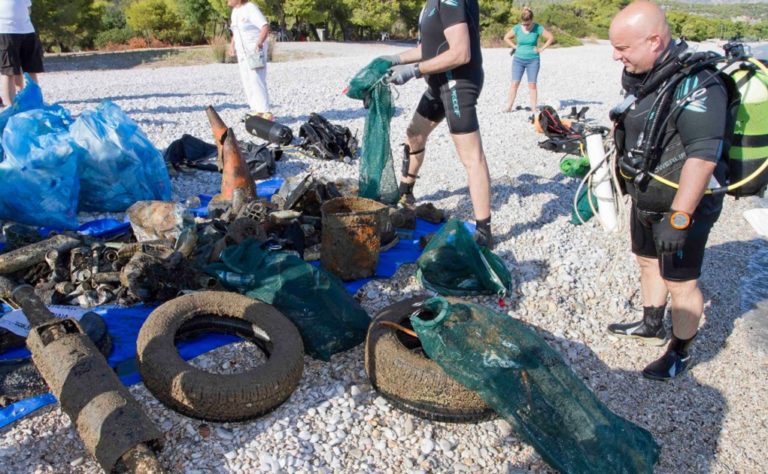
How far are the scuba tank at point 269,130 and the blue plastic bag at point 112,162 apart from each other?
7.38 ft

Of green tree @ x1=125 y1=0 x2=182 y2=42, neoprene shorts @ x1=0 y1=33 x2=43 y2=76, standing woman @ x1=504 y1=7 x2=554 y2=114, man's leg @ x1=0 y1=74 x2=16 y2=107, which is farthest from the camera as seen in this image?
green tree @ x1=125 y1=0 x2=182 y2=42

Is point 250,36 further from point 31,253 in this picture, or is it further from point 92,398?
point 92,398

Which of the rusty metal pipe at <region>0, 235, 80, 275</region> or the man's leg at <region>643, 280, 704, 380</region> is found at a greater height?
the rusty metal pipe at <region>0, 235, 80, 275</region>

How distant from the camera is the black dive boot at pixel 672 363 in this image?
356 cm

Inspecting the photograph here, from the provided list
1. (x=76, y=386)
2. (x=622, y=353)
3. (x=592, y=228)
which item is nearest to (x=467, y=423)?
(x=622, y=353)

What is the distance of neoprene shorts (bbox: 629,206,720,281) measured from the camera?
313cm

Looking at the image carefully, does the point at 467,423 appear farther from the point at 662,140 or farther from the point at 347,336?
the point at 662,140

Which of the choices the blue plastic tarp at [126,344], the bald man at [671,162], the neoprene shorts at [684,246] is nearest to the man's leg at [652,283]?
the bald man at [671,162]

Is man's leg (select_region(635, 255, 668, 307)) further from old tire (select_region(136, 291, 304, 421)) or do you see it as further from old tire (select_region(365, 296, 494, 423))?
old tire (select_region(136, 291, 304, 421))

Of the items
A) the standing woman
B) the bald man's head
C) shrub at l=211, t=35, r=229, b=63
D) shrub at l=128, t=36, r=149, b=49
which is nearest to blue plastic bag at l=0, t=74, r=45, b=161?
the bald man's head

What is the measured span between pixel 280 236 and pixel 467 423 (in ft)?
7.25

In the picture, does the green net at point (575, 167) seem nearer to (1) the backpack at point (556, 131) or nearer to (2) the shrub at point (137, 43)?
(1) the backpack at point (556, 131)

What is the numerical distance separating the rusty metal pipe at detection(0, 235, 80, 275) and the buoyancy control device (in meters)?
3.85

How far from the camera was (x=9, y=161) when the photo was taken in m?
4.91
